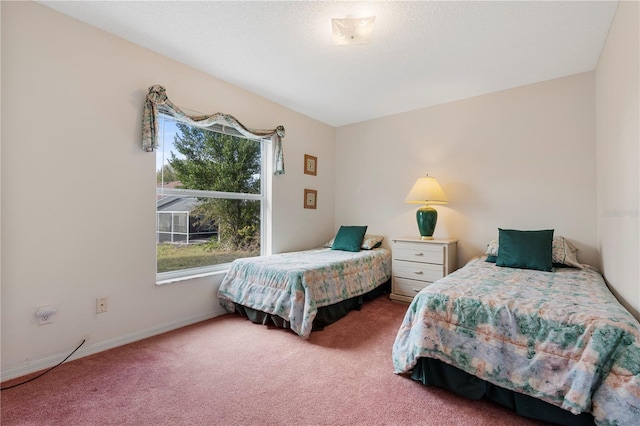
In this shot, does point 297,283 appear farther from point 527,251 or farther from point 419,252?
point 527,251

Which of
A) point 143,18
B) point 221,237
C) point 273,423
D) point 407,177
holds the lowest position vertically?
point 273,423

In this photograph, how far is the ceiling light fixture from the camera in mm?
2051

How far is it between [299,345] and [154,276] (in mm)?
1353

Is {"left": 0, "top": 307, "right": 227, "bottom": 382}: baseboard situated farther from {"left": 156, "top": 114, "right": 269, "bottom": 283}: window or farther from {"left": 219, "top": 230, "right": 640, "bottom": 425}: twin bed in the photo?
{"left": 219, "top": 230, "right": 640, "bottom": 425}: twin bed

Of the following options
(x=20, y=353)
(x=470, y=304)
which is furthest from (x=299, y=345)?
(x=20, y=353)

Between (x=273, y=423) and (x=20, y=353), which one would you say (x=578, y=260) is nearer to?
(x=273, y=423)

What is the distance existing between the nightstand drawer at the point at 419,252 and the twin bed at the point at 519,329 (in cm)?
51

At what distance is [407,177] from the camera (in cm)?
390

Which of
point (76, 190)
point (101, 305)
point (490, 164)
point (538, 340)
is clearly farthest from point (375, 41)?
point (101, 305)

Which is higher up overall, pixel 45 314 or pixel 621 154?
pixel 621 154

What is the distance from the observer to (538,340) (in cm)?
150

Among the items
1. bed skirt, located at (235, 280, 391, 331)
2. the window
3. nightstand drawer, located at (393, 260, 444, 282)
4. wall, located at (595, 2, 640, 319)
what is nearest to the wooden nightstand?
nightstand drawer, located at (393, 260, 444, 282)

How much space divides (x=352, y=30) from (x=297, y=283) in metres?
1.96

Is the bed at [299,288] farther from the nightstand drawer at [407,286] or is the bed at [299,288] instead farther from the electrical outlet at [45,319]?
the electrical outlet at [45,319]
